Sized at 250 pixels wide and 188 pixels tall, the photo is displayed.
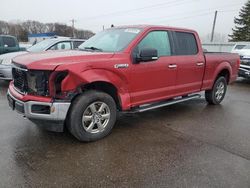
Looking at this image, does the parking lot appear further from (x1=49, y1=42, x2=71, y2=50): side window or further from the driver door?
(x1=49, y1=42, x2=71, y2=50): side window

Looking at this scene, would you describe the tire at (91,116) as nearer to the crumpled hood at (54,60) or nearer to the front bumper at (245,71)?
the crumpled hood at (54,60)

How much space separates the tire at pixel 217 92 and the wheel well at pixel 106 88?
3.32m

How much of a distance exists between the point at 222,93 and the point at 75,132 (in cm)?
478

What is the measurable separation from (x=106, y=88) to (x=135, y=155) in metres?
1.27

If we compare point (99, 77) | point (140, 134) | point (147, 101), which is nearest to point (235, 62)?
point (147, 101)

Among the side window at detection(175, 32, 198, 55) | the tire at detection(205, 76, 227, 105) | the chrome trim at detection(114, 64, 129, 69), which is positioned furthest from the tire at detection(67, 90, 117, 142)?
the tire at detection(205, 76, 227, 105)

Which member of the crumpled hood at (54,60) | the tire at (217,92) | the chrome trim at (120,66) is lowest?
the tire at (217,92)

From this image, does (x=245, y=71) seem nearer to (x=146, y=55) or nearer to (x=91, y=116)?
(x=146, y=55)

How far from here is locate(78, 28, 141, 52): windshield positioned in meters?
4.50

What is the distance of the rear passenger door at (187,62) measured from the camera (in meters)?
5.24

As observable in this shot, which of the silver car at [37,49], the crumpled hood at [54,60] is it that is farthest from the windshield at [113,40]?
the silver car at [37,49]

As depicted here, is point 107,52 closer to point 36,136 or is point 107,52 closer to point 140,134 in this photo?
point 140,134

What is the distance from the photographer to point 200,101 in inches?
284

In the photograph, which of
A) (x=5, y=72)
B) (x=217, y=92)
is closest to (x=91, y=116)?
(x=217, y=92)
